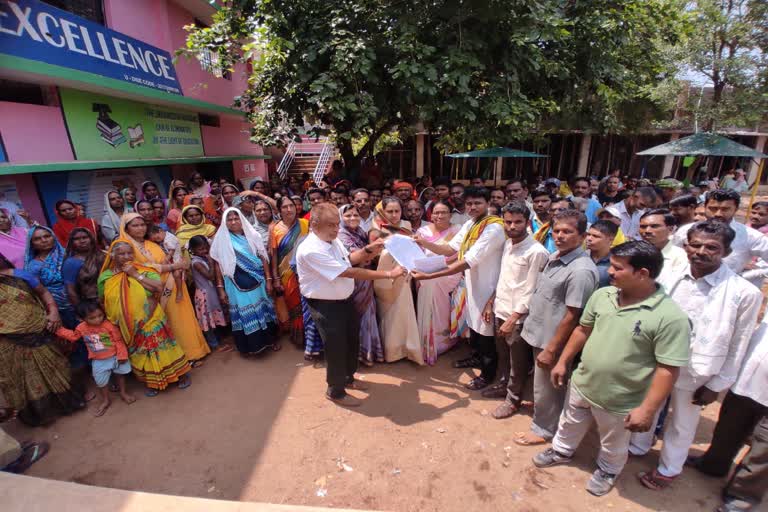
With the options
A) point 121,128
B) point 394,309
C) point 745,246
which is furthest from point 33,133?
point 745,246

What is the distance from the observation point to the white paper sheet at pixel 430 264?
9.96ft

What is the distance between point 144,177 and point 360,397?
7.10 meters

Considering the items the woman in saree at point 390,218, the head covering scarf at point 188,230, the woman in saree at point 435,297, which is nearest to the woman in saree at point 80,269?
the head covering scarf at point 188,230

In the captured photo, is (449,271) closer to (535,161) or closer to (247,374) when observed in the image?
(247,374)

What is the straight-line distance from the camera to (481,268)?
3.14m

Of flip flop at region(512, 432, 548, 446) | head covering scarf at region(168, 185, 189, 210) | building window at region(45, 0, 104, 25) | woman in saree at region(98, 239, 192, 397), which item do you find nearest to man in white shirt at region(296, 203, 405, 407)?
flip flop at region(512, 432, 548, 446)

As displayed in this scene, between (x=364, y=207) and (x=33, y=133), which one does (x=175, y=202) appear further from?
(x=364, y=207)

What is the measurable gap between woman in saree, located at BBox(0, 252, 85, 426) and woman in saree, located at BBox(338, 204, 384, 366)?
8.25 ft

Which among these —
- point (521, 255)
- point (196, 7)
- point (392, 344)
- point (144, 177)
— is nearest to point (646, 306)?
point (521, 255)

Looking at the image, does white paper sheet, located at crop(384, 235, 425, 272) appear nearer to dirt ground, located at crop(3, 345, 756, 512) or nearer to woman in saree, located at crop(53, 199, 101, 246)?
dirt ground, located at crop(3, 345, 756, 512)

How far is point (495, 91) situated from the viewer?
5.32 metres

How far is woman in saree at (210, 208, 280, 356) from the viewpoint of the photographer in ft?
12.1

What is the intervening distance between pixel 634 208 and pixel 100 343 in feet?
18.6

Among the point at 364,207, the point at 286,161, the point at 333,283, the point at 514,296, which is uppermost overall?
the point at 286,161
